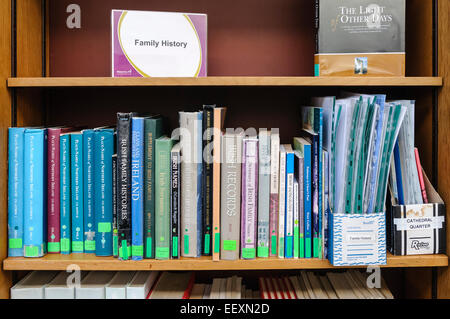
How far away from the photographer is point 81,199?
100 cm

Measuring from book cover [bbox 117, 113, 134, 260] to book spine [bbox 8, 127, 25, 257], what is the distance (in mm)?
250

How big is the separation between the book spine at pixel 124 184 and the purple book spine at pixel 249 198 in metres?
0.28

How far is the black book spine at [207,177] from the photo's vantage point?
96 centimetres

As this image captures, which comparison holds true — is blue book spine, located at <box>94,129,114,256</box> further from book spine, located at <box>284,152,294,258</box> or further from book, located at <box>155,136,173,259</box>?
book spine, located at <box>284,152,294,258</box>

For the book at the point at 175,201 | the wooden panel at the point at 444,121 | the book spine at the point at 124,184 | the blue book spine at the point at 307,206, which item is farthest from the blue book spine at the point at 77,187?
the wooden panel at the point at 444,121

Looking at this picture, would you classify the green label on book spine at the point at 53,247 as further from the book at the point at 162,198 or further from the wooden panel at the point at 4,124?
the book at the point at 162,198

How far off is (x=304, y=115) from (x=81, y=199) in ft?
2.18

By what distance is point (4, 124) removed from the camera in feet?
3.25

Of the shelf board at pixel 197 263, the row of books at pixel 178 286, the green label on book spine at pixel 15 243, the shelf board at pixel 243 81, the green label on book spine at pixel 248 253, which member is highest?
the shelf board at pixel 243 81
